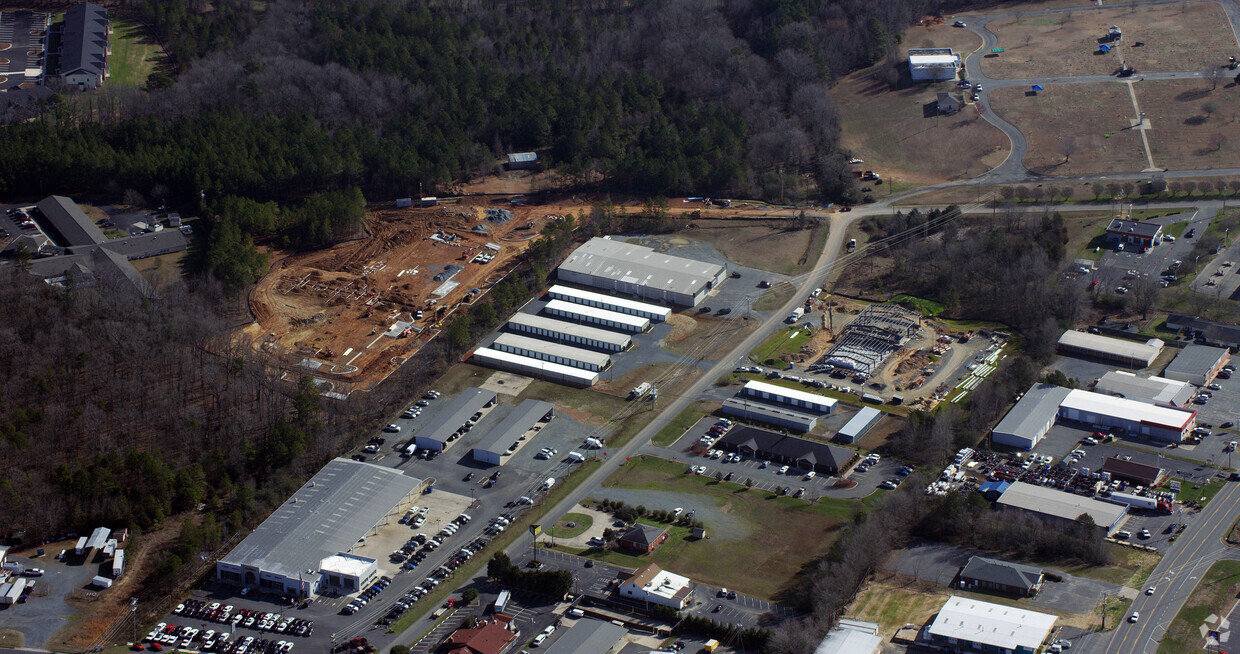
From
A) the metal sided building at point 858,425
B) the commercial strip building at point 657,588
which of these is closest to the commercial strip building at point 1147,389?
the metal sided building at point 858,425

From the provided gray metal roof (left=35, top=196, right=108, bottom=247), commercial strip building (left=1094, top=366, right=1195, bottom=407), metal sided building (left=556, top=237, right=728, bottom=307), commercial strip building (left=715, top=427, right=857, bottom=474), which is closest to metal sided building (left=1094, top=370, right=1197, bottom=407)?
commercial strip building (left=1094, top=366, right=1195, bottom=407)

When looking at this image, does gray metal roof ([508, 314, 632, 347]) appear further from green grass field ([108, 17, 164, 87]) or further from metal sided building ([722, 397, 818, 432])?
green grass field ([108, 17, 164, 87])

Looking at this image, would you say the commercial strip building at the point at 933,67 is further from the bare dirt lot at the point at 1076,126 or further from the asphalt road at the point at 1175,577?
the asphalt road at the point at 1175,577

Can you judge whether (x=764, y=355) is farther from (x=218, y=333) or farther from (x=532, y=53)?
(x=532, y=53)

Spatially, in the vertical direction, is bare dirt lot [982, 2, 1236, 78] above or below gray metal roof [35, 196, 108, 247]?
above

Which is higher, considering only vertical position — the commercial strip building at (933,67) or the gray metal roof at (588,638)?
the commercial strip building at (933,67)

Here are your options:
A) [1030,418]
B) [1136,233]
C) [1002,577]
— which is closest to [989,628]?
[1002,577]
